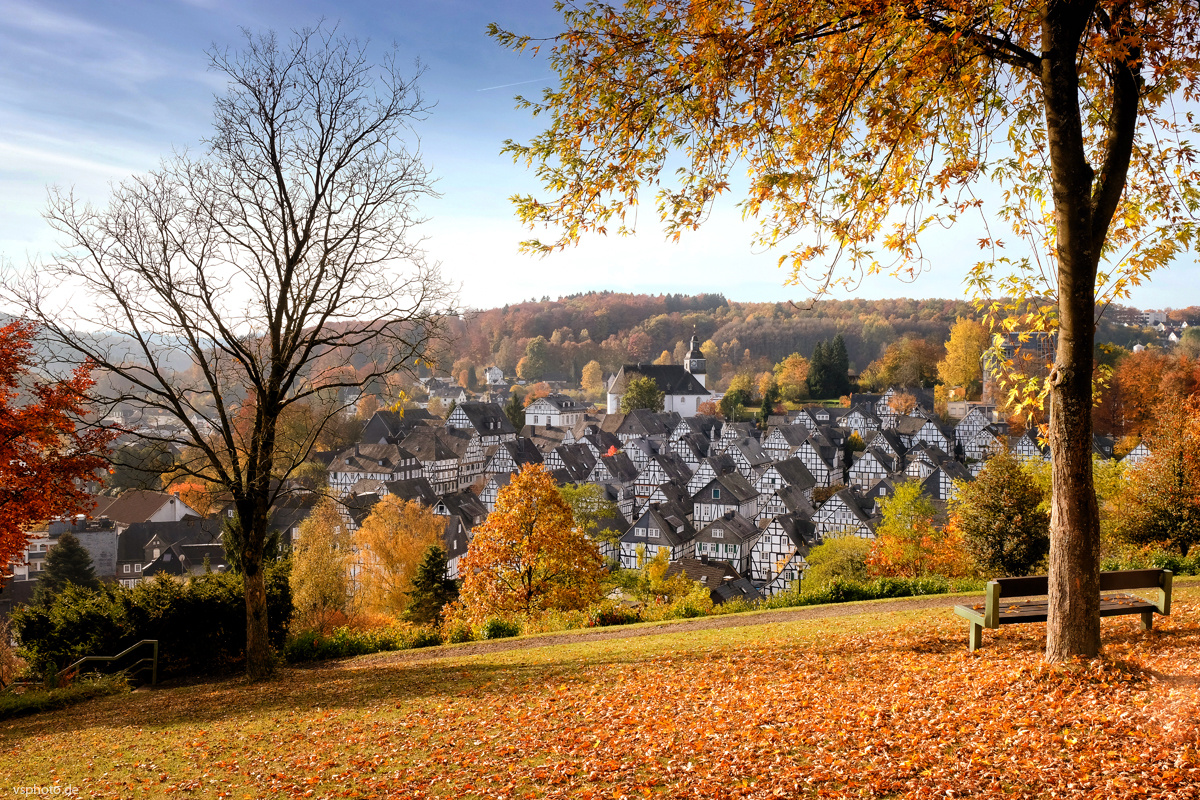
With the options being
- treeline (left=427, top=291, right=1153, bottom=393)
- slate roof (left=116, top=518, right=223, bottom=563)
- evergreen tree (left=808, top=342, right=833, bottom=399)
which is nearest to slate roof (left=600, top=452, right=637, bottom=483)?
slate roof (left=116, top=518, right=223, bottom=563)

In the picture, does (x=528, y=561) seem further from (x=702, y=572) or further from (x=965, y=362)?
(x=965, y=362)

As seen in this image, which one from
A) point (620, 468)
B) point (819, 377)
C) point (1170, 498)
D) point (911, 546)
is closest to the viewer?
point (1170, 498)

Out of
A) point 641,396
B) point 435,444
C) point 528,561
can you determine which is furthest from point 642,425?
point 528,561

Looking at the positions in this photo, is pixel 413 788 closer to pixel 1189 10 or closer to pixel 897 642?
pixel 897 642

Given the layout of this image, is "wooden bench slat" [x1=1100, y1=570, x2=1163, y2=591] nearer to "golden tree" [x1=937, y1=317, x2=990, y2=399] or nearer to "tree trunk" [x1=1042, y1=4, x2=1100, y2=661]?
"tree trunk" [x1=1042, y1=4, x2=1100, y2=661]

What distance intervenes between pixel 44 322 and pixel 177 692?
618 centimetres

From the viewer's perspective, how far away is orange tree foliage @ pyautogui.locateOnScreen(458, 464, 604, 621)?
19.9 meters

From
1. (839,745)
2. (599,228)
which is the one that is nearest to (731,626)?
(839,745)

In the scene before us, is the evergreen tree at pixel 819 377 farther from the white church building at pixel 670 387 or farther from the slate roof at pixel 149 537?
the slate roof at pixel 149 537

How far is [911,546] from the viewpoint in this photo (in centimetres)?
2727

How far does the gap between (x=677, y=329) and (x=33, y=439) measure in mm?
145791

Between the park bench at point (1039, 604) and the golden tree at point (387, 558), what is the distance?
93.5ft

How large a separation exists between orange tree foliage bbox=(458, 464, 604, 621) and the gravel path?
20.8 feet

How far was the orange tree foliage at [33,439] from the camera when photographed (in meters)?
9.95
